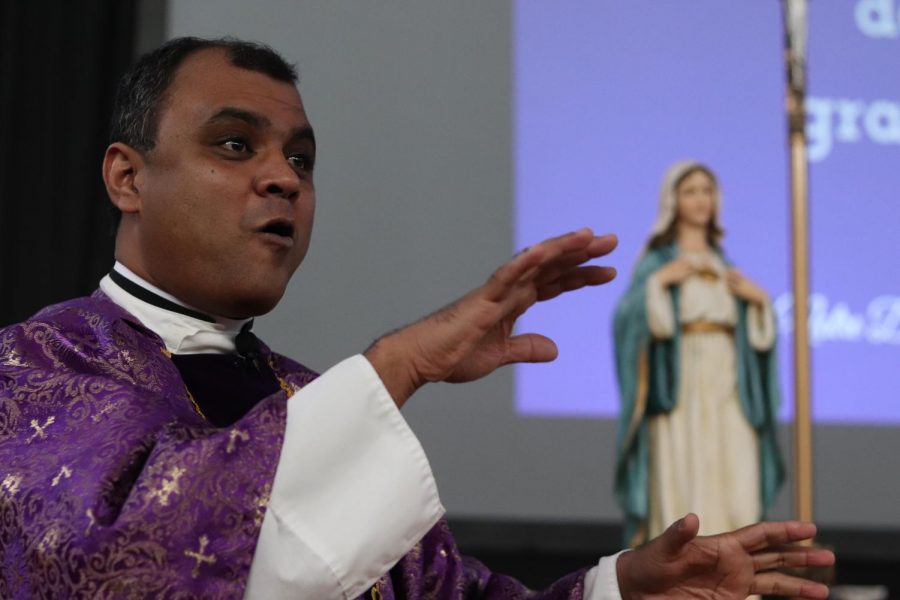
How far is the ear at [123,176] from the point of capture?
6.27ft

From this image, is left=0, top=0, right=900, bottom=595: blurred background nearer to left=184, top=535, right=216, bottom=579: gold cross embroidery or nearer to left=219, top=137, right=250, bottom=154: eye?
left=219, top=137, right=250, bottom=154: eye

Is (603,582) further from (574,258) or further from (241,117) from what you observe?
(241,117)

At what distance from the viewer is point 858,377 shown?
233 inches

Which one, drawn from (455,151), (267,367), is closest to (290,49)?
(455,151)

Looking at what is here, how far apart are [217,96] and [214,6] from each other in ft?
14.6

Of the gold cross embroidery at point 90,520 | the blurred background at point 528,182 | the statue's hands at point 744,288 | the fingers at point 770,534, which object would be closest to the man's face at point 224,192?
the gold cross embroidery at point 90,520

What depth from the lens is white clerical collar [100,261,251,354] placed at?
1.92 meters

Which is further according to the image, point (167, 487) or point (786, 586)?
point (786, 586)

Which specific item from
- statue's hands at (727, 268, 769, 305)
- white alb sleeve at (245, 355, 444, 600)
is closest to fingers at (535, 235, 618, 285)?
white alb sleeve at (245, 355, 444, 600)

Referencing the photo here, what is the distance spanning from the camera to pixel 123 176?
194 cm

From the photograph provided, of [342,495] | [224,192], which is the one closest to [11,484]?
[342,495]

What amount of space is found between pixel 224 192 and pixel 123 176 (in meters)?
0.23

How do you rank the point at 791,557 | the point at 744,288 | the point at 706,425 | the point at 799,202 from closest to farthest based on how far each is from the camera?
the point at 791,557 < the point at 799,202 < the point at 706,425 < the point at 744,288

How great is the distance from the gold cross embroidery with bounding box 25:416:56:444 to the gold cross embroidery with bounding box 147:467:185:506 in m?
0.21
